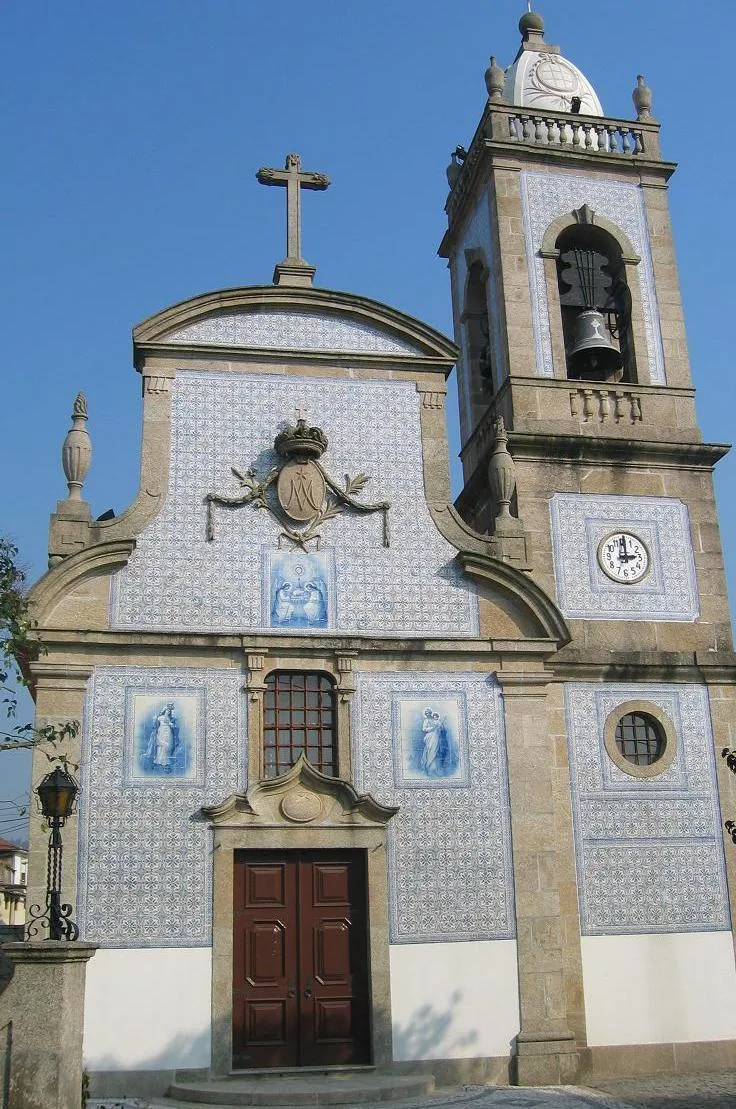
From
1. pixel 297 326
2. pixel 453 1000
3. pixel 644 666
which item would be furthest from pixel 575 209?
pixel 453 1000

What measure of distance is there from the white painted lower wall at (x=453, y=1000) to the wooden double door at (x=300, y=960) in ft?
1.42

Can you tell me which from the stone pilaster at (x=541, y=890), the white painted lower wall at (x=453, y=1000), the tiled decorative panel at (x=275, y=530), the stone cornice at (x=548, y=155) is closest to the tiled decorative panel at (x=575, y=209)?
the stone cornice at (x=548, y=155)

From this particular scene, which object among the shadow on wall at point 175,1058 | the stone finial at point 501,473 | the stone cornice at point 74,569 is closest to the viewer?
the shadow on wall at point 175,1058

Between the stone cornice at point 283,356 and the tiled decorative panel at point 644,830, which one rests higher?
the stone cornice at point 283,356

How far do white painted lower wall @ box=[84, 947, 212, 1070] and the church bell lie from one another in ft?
32.5

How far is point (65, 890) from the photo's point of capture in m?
13.3

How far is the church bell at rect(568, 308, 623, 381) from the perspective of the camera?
17.8 meters

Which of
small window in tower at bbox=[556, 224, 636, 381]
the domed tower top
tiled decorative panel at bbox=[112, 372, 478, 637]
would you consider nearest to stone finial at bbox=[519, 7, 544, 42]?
the domed tower top

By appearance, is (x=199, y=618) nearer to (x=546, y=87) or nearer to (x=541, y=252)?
(x=541, y=252)

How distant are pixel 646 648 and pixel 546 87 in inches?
390

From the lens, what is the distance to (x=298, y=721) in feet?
47.6

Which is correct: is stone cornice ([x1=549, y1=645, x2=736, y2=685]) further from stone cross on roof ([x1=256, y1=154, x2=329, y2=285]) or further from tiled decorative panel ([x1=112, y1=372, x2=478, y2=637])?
stone cross on roof ([x1=256, y1=154, x2=329, y2=285])

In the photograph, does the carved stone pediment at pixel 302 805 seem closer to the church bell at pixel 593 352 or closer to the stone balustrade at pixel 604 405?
the stone balustrade at pixel 604 405

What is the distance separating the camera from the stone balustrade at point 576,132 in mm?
19094
